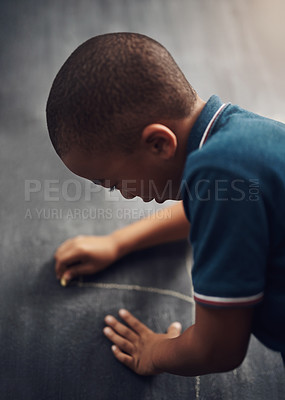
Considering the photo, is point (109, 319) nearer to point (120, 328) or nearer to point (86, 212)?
point (120, 328)

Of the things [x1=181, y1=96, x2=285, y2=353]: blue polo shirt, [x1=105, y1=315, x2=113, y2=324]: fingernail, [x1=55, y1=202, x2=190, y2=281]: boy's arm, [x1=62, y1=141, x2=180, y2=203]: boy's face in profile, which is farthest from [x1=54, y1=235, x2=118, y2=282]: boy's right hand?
[x1=181, y1=96, x2=285, y2=353]: blue polo shirt

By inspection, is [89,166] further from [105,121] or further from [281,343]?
[281,343]

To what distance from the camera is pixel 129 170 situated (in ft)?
2.02

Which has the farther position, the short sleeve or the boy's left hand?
the boy's left hand

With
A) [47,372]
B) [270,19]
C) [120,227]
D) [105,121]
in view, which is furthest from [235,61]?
[47,372]

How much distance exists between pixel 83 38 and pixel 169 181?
2.88ft

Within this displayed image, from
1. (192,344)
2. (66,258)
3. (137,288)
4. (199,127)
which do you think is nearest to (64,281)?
(66,258)

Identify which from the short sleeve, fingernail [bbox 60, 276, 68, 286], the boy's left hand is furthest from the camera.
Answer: fingernail [bbox 60, 276, 68, 286]

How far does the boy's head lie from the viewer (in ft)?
1.80

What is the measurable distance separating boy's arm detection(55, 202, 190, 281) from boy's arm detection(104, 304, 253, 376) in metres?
0.14

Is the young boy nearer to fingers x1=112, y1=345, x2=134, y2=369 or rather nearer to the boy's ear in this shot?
the boy's ear

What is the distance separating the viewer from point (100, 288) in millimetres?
895

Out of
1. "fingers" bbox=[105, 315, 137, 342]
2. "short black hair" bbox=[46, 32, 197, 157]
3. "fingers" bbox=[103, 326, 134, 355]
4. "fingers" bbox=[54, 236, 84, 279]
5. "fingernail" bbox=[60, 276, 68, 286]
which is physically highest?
"short black hair" bbox=[46, 32, 197, 157]

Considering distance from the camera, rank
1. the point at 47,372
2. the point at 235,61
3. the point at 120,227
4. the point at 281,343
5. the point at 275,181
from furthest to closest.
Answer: the point at 235,61
the point at 120,227
the point at 47,372
the point at 281,343
the point at 275,181
